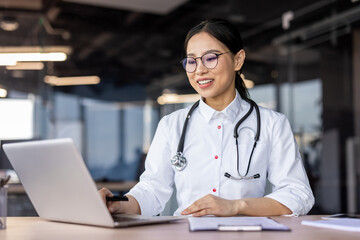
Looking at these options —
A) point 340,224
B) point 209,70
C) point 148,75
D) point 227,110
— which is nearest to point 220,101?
point 227,110

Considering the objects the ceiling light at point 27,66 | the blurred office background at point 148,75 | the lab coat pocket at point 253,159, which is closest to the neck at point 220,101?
the lab coat pocket at point 253,159

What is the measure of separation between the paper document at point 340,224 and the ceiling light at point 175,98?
5.71m

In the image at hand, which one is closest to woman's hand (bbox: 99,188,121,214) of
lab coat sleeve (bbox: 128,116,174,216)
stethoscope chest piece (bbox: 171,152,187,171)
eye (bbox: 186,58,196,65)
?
lab coat sleeve (bbox: 128,116,174,216)

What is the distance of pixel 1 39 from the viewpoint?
610 centimetres

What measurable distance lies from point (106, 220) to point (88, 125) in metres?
5.93

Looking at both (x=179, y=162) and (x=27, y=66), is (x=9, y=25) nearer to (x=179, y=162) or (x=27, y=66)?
(x=27, y=66)

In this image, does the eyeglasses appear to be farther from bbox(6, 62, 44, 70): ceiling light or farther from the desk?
bbox(6, 62, 44, 70): ceiling light

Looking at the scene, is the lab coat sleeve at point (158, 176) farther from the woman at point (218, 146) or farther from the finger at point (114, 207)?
the finger at point (114, 207)

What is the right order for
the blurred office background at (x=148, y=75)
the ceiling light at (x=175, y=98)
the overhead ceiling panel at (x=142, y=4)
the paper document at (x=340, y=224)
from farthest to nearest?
1. the ceiling light at (x=175, y=98)
2. the overhead ceiling panel at (x=142, y=4)
3. the blurred office background at (x=148, y=75)
4. the paper document at (x=340, y=224)

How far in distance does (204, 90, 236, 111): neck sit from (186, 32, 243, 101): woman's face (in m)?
0.07

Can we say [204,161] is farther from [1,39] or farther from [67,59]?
[67,59]

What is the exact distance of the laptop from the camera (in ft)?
4.24

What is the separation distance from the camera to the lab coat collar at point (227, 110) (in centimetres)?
211

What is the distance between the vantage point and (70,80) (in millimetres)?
6953
